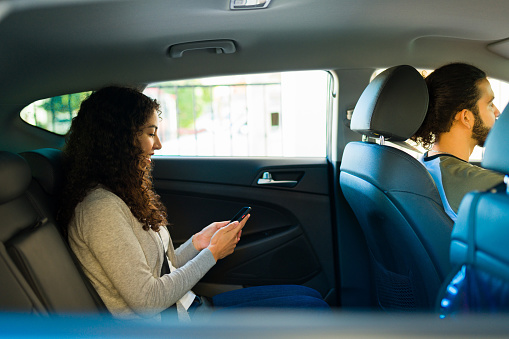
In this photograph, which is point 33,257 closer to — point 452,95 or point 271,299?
point 271,299

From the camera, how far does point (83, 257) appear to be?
166 centimetres

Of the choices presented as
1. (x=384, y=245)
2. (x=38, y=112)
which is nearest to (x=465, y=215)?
(x=384, y=245)

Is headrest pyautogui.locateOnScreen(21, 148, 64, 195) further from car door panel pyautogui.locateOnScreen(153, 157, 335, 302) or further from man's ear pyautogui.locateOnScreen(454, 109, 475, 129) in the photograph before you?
man's ear pyautogui.locateOnScreen(454, 109, 475, 129)

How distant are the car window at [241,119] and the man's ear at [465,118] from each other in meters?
1.79

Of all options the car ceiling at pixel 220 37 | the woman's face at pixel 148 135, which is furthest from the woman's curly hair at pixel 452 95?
the woman's face at pixel 148 135

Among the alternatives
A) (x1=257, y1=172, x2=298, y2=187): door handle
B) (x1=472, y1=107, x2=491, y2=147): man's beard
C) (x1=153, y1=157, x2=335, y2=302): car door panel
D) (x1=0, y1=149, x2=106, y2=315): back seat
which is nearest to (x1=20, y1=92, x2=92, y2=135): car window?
(x1=153, y1=157, x2=335, y2=302): car door panel

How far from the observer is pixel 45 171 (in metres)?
1.77

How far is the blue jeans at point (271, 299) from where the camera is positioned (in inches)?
78.3

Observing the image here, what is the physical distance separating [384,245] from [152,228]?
36.8 inches

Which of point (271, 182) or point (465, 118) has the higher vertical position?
point (465, 118)

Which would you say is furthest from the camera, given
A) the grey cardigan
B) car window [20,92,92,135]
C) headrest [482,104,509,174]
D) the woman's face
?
car window [20,92,92,135]

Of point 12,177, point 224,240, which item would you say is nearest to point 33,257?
point 12,177

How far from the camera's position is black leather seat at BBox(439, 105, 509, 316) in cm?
87

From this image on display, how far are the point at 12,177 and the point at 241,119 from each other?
12.6ft
